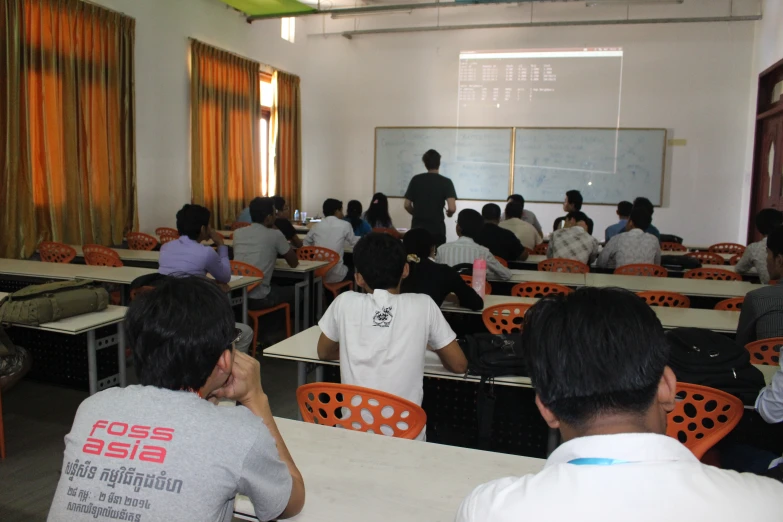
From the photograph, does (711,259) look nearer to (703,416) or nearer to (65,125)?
(703,416)

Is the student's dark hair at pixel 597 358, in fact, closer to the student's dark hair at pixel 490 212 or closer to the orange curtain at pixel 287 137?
the student's dark hair at pixel 490 212

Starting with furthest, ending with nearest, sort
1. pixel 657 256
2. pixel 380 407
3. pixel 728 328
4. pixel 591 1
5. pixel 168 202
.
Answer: pixel 591 1 < pixel 168 202 < pixel 657 256 < pixel 728 328 < pixel 380 407

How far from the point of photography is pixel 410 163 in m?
9.62

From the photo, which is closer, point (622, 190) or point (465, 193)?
point (622, 190)

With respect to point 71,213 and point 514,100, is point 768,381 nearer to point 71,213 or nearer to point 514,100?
point 71,213

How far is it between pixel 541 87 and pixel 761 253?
508cm

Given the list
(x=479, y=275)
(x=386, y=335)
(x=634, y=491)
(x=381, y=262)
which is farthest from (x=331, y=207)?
(x=634, y=491)

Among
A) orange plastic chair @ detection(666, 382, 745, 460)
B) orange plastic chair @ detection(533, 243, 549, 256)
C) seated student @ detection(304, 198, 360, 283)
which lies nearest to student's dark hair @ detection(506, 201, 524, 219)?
orange plastic chair @ detection(533, 243, 549, 256)

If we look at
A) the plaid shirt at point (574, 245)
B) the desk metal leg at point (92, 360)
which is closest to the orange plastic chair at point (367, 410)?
the desk metal leg at point (92, 360)

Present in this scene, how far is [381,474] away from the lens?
1.41m

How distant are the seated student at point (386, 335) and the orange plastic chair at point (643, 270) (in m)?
2.98

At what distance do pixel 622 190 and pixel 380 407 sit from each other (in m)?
7.78

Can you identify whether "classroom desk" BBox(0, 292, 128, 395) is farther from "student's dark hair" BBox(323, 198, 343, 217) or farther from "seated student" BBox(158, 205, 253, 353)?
"student's dark hair" BBox(323, 198, 343, 217)

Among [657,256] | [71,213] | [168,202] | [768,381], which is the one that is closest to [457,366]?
[768,381]
